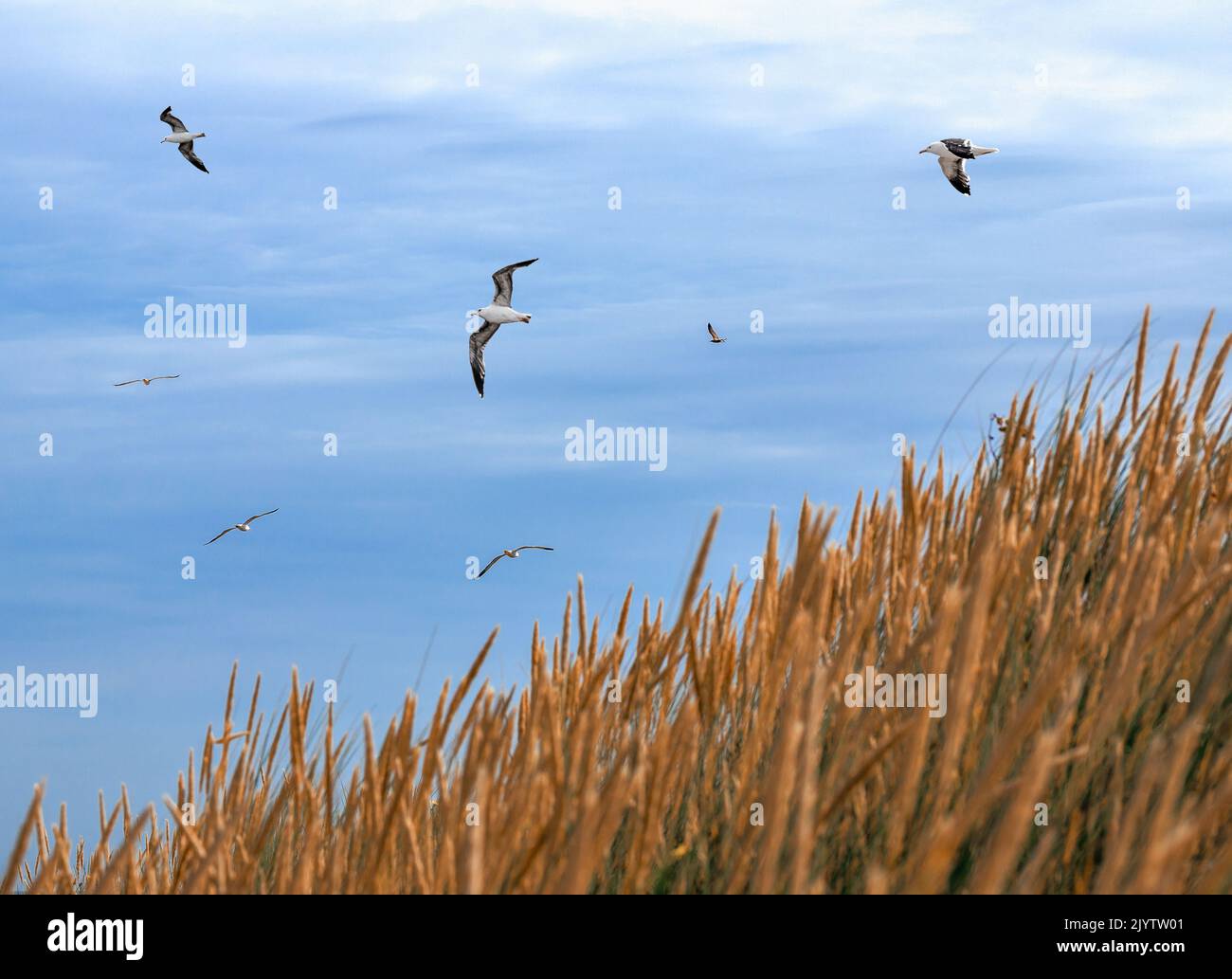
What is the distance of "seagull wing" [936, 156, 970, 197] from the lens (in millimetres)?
11188

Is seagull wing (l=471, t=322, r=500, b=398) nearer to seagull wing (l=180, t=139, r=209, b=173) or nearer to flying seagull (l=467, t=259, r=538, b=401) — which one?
flying seagull (l=467, t=259, r=538, b=401)

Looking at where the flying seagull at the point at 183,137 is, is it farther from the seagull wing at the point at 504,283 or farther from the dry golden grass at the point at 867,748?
the dry golden grass at the point at 867,748

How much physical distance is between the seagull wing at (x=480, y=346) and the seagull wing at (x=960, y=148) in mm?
4434

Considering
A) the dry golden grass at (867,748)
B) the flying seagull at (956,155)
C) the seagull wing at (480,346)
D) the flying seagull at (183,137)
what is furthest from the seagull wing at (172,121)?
the dry golden grass at (867,748)

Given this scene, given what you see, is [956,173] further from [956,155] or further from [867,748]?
[867,748]

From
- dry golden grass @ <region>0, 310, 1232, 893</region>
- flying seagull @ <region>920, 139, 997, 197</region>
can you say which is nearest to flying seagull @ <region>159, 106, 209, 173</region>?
flying seagull @ <region>920, 139, 997, 197</region>

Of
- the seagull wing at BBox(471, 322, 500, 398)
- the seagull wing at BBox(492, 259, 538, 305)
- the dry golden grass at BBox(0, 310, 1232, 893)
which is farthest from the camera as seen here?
the seagull wing at BBox(471, 322, 500, 398)

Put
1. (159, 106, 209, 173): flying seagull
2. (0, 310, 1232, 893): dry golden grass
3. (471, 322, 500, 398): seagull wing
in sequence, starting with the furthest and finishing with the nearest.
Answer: (159, 106, 209, 173): flying seagull
(471, 322, 500, 398): seagull wing
(0, 310, 1232, 893): dry golden grass

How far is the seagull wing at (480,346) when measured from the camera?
37.6 feet

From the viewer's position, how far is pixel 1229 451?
3.59m

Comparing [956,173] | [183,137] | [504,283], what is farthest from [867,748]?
[183,137]

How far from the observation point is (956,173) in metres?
11.3

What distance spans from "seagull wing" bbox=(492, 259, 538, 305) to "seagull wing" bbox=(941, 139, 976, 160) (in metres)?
4.10
